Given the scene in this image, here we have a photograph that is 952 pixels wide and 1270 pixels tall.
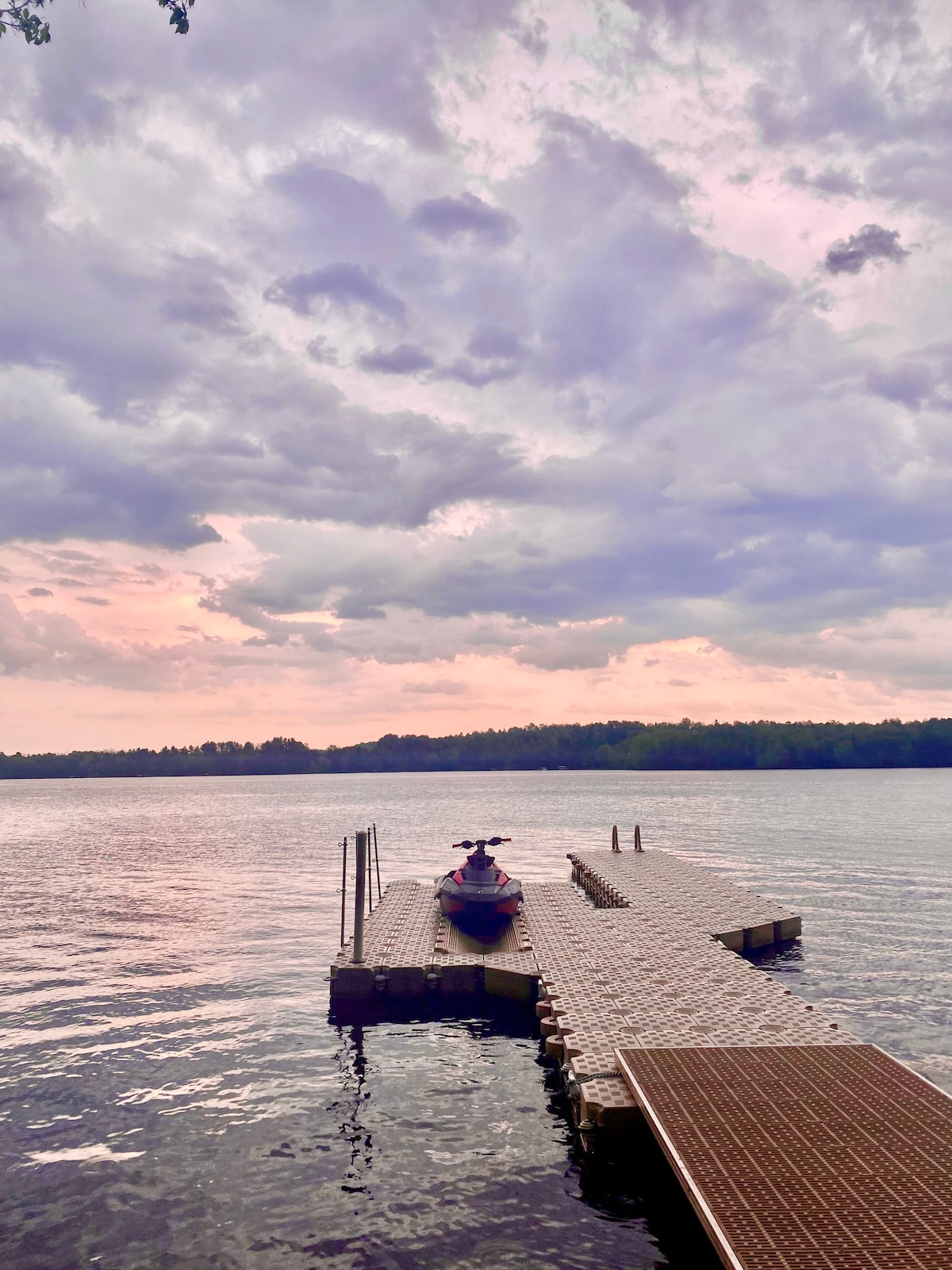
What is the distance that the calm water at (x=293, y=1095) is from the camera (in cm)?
1140

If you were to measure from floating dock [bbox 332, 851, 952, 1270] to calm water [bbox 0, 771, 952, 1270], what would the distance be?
1.14m

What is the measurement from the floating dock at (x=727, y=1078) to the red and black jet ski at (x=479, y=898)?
0.84 metres

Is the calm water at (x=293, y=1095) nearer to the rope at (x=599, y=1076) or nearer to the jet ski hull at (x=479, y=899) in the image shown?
the rope at (x=599, y=1076)

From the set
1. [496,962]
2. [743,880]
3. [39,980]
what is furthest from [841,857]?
[39,980]

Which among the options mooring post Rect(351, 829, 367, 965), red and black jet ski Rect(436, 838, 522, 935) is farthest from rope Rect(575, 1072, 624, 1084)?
red and black jet ski Rect(436, 838, 522, 935)

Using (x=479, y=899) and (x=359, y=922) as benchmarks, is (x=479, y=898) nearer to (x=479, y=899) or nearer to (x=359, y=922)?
(x=479, y=899)

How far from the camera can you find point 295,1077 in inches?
677

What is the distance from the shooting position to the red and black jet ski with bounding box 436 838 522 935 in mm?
28281

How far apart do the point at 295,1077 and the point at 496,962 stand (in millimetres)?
6393

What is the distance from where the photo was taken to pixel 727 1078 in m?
12.8

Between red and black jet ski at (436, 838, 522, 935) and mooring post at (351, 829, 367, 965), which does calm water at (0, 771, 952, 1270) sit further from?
red and black jet ski at (436, 838, 522, 935)

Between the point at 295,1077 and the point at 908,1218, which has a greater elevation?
the point at 908,1218

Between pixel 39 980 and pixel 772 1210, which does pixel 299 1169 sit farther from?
pixel 39 980

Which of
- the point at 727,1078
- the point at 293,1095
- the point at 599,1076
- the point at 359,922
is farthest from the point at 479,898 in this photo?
the point at 727,1078
